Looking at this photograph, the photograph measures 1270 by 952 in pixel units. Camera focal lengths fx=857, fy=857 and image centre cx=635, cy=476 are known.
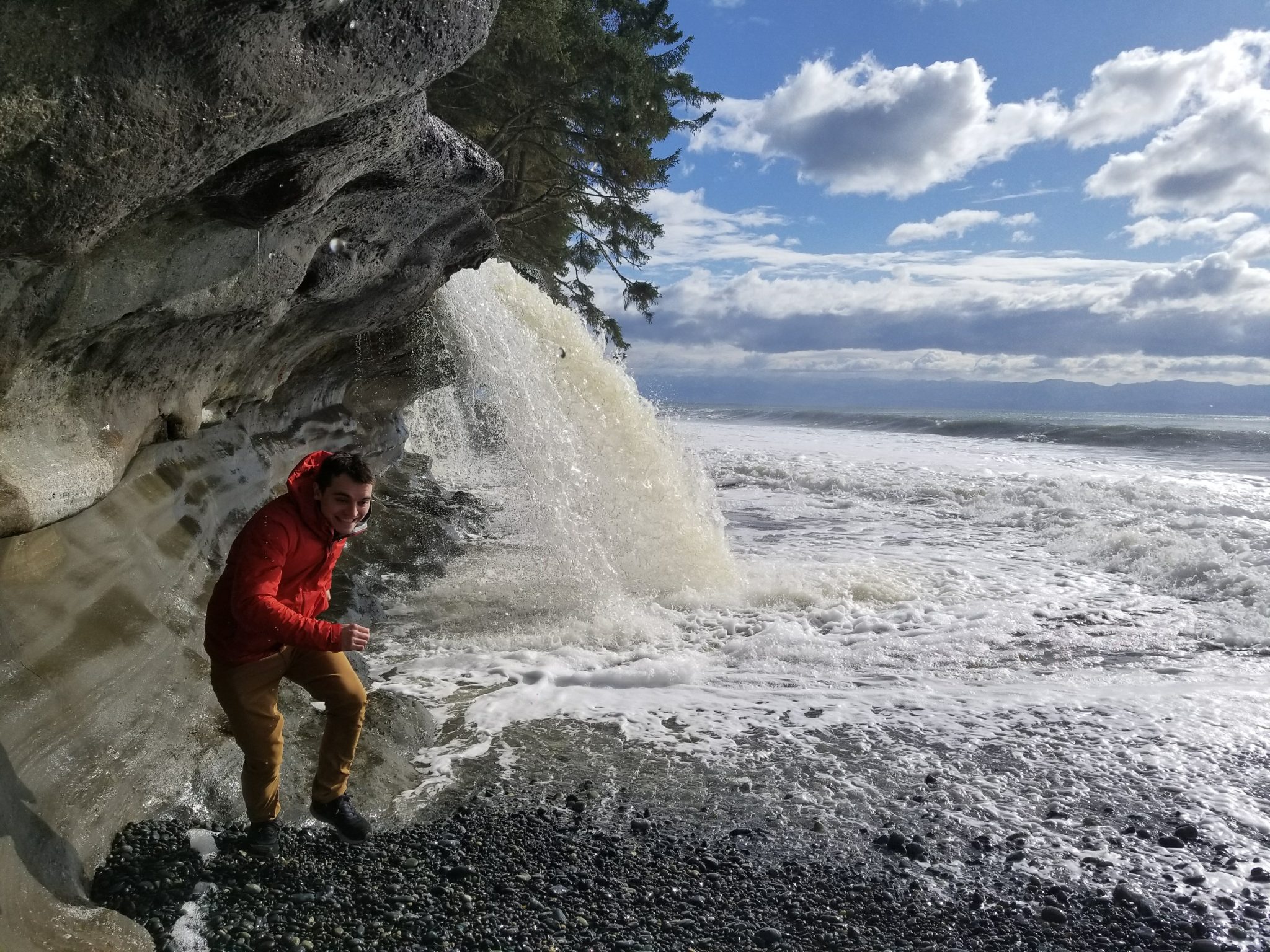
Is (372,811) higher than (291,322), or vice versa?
(291,322)

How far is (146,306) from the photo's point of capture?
4.34 metres

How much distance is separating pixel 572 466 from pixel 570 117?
10420 mm

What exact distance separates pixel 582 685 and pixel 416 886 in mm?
2701

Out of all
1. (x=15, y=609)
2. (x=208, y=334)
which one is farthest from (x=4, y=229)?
(x=208, y=334)

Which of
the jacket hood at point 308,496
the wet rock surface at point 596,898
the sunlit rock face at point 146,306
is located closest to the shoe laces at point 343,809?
the wet rock surface at point 596,898

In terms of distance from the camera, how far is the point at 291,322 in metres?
7.07

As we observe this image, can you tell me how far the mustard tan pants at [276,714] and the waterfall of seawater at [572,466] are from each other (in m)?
4.33

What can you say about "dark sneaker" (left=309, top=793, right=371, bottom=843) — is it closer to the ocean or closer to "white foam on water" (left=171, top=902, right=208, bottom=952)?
"white foam on water" (left=171, top=902, right=208, bottom=952)

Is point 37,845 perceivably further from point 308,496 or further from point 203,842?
point 308,496

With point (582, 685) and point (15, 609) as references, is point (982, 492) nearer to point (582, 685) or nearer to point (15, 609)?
point (582, 685)

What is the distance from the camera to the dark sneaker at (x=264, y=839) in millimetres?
3545

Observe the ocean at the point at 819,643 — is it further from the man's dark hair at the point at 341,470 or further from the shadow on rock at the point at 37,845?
the man's dark hair at the point at 341,470

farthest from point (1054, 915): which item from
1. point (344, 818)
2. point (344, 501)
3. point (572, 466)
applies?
point (572, 466)

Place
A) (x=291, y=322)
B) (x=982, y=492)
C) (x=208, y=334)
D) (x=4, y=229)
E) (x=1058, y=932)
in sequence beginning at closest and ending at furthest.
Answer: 1. (x=4, y=229)
2. (x=1058, y=932)
3. (x=208, y=334)
4. (x=291, y=322)
5. (x=982, y=492)
